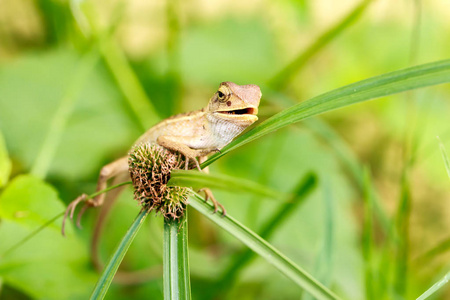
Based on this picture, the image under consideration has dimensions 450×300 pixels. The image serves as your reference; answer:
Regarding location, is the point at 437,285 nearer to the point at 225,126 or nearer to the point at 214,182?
the point at 214,182

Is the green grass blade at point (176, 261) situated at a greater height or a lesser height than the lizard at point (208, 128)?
lesser

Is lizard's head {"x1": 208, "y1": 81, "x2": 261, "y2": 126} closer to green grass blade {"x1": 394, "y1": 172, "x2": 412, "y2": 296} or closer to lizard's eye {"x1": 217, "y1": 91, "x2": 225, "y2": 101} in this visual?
lizard's eye {"x1": 217, "y1": 91, "x2": 225, "y2": 101}

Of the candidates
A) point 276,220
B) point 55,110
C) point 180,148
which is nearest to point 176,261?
point 180,148

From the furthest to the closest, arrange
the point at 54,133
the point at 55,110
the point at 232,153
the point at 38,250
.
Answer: the point at 232,153, the point at 55,110, the point at 54,133, the point at 38,250

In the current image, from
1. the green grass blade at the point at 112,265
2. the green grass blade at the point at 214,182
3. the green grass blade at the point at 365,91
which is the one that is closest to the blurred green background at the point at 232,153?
the green grass blade at the point at 112,265

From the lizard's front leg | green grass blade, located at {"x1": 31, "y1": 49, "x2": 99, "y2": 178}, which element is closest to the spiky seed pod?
the lizard's front leg

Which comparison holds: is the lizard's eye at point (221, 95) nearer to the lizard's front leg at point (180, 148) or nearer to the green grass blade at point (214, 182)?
the lizard's front leg at point (180, 148)
